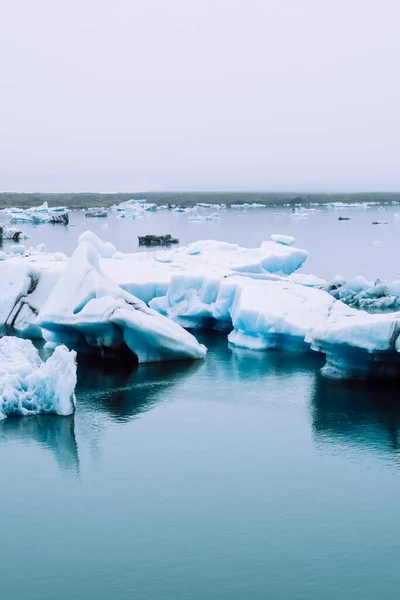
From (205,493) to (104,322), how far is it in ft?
20.2

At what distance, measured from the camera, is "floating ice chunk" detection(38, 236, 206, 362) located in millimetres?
15195

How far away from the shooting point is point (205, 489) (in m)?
9.80

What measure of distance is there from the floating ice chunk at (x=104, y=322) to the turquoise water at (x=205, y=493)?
3.87 feet

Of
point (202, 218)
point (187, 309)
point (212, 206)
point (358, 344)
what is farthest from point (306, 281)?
point (212, 206)

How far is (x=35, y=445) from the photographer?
1146 cm

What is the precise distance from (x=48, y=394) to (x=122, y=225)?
4881cm

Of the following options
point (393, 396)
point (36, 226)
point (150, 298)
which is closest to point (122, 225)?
point (36, 226)

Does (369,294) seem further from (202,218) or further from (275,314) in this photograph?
(202,218)

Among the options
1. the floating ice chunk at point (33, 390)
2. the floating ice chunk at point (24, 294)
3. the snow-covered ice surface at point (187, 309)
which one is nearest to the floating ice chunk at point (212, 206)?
the snow-covered ice surface at point (187, 309)

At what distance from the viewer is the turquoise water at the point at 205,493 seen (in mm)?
7695

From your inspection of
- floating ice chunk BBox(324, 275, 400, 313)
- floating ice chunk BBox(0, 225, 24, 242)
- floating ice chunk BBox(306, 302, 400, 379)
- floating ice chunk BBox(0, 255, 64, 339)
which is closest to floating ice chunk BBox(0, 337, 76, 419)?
floating ice chunk BBox(306, 302, 400, 379)

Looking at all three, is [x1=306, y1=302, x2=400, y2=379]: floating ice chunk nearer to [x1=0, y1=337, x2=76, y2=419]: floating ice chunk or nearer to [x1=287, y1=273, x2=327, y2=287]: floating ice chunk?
[x1=0, y1=337, x2=76, y2=419]: floating ice chunk

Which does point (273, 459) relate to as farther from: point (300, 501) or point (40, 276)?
point (40, 276)

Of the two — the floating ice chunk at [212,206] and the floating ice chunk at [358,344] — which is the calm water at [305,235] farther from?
the floating ice chunk at [212,206]
